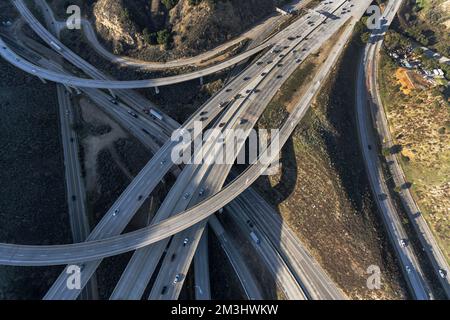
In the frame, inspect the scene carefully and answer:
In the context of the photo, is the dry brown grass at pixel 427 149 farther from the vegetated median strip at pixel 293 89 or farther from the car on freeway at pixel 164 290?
the car on freeway at pixel 164 290

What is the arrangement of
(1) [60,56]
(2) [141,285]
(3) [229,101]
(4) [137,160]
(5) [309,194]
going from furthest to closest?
(1) [60,56], (3) [229,101], (4) [137,160], (5) [309,194], (2) [141,285]

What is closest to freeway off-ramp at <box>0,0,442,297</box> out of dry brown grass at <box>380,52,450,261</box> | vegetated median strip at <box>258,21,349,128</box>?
vegetated median strip at <box>258,21,349,128</box>

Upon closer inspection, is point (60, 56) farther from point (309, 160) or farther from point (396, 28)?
point (396, 28)

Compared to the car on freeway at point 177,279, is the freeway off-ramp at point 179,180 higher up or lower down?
higher up

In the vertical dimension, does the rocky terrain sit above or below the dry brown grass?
above

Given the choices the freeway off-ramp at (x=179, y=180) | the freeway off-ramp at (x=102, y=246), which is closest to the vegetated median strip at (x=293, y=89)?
the freeway off-ramp at (x=179, y=180)

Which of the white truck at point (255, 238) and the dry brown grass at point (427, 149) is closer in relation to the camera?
the white truck at point (255, 238)

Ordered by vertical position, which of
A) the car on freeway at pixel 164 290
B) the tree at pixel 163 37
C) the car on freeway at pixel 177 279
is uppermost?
the tree at pixel 163 37

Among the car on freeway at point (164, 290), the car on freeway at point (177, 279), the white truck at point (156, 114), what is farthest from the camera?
the white truck at point (156, 114)

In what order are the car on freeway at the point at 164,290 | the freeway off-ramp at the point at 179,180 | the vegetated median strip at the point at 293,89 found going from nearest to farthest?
the car on freeway at the point at 164,290 < the freeway off-ramp at the point at 179,180 < the vegetated median strip at the point at 293,89

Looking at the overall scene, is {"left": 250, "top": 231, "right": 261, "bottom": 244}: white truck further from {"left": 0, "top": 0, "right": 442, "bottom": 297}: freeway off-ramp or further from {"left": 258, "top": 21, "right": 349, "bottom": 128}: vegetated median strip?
{"left": 258, "top": 21, "right": 349, "bottom": 128}: vegetated median strip
